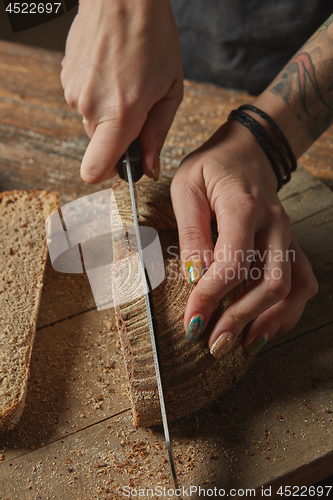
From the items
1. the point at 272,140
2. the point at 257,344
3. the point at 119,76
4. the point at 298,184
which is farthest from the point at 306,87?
the point at 257,344

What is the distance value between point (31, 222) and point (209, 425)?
42.0 inches

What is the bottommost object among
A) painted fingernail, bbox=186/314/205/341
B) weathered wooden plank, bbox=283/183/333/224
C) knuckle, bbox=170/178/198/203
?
weathered wooden plank, bbox=283/183/333/224

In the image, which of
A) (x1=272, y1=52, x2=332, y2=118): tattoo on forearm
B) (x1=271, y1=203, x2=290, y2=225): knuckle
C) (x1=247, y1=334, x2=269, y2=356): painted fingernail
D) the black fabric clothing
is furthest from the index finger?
the black fabric clothing

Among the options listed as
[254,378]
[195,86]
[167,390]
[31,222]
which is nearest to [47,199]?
[31,222]

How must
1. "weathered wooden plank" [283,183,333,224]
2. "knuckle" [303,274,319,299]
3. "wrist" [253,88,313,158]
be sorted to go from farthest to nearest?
"weathered wooden plank" [283,183,333,224] < "wrist" [253,88,313,158] < "knuckle" [303,274,319,299]

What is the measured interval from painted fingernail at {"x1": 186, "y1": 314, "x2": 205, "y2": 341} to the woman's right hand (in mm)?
610

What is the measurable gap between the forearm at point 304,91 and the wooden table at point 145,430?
0.42m

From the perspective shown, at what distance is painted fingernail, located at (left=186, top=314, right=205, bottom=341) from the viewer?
3.90 feet

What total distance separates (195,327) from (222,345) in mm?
97

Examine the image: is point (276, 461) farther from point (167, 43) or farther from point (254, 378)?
point (167, 43)

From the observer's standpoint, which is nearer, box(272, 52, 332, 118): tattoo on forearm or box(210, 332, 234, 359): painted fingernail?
box(210, 332, 234, 359): painted fingernail

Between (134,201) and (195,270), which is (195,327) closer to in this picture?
(195,270)

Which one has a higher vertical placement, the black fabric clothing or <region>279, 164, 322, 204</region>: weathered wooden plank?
the black fabric clothing

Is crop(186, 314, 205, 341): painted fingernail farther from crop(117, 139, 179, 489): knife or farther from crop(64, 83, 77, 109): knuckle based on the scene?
crop(64, 83, 77, 109): knuckle
